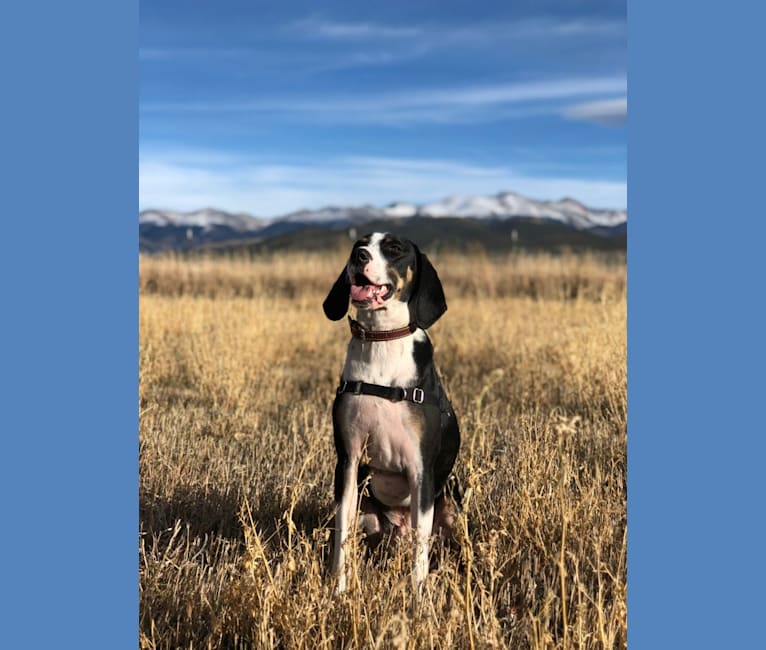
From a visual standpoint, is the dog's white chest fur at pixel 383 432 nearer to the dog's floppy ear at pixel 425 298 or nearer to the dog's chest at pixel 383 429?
the dog's chest at pixel 383 429

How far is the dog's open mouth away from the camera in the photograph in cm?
362

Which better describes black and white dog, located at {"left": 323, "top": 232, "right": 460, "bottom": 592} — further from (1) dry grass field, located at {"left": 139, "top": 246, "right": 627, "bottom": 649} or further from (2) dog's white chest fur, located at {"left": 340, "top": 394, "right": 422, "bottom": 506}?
(1) dry grass field, located at {"left": 139, "top": 246, "right": 627, "bottom": 649}

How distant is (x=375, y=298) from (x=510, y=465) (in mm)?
1974

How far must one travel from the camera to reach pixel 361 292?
3.62 m

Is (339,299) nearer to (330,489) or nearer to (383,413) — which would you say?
(383,413)

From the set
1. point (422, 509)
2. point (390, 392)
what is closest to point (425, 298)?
point (390, 392)

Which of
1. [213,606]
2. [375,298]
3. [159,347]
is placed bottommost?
[213,606]

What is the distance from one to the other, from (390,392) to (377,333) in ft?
0.84

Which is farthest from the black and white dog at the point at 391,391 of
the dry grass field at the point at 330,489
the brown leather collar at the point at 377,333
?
the dry grass field at the point at 330,489

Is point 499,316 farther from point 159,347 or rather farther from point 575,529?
point 575,529

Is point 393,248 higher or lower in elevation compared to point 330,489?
higher

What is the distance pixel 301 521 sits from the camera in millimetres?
4664

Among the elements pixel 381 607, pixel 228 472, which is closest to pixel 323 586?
pixel 381 607

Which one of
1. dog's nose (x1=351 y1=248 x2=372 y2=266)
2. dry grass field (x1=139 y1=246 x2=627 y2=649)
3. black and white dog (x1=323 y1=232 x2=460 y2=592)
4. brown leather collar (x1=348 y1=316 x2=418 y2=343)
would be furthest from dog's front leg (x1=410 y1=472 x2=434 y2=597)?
dog's nose (x1=351 y1=248 x2=372 y2=266)
